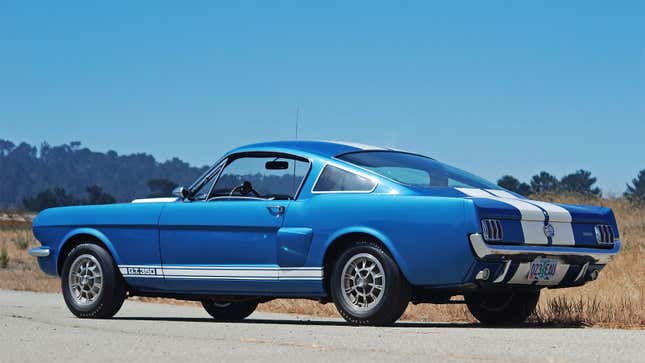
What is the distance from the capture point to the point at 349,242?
9602 mm

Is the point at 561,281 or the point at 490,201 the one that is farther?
the point at 561,281

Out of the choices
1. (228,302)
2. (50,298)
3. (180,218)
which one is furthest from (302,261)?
(50,298)

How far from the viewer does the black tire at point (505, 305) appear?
1059cm

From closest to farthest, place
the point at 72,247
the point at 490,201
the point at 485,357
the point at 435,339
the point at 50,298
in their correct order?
the point at 485,357 → the point at 435,339 → the point at 490,201 → the point at 72,247 → the point at 50,298

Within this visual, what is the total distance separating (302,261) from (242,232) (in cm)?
69

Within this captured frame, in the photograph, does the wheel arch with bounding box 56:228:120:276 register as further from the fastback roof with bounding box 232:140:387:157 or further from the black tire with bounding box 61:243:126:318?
the fastback roof with bounding box 232:140:387:157

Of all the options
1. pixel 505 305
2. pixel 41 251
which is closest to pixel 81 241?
pixel 41 251

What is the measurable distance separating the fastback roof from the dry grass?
2.20 meters

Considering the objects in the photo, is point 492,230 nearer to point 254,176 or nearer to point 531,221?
point 531,221

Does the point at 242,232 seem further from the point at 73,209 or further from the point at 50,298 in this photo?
the point at 50,298

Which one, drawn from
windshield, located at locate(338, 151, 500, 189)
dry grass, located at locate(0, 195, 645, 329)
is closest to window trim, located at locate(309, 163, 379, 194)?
windshield, located at locate(338, 151, 500, 189)

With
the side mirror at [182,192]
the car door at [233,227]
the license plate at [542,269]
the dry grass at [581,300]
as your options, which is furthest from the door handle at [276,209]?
the dry grass at [581,300]

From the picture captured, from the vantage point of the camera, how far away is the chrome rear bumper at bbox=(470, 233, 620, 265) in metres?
8.88

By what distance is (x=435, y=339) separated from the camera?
8031 millimetres
